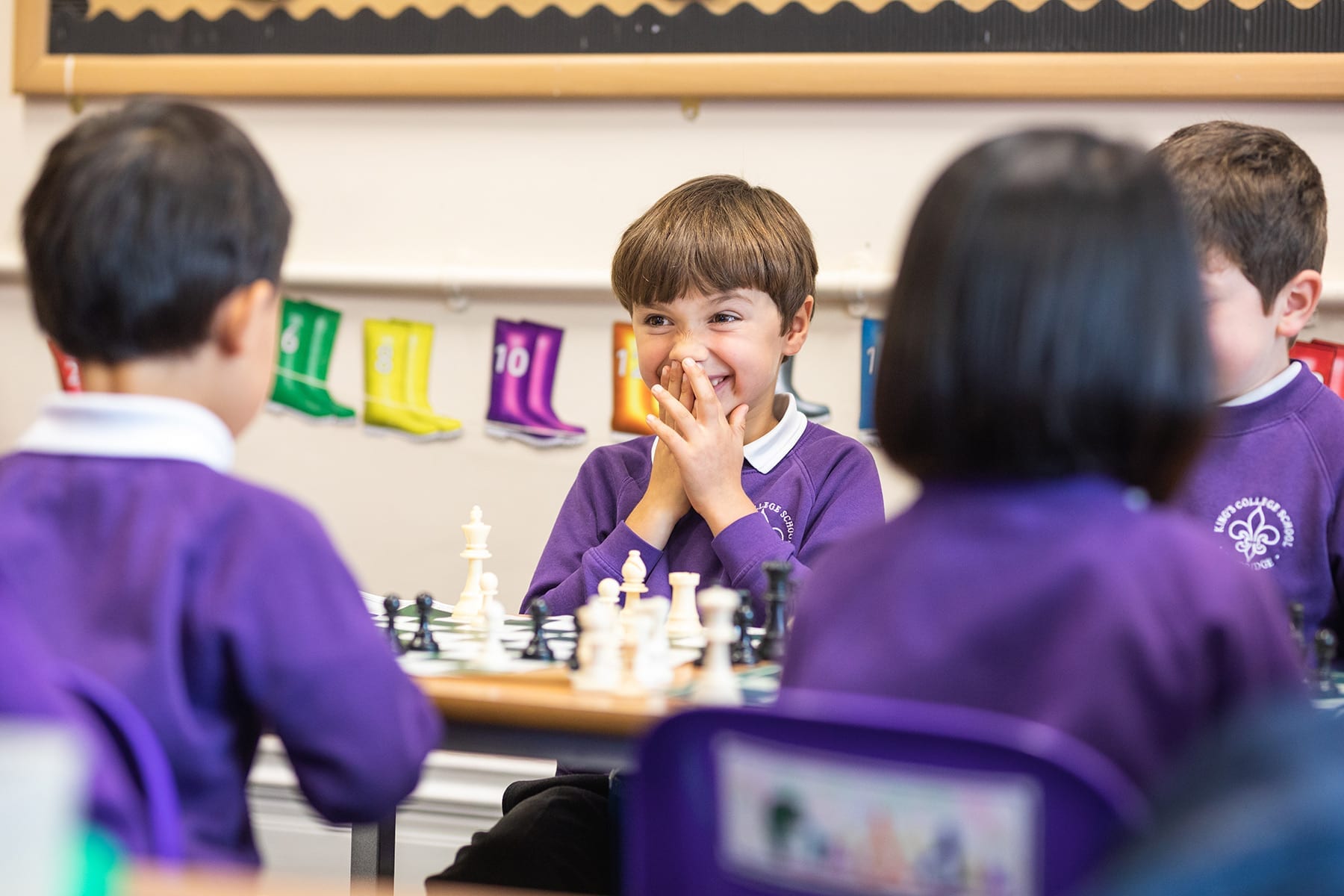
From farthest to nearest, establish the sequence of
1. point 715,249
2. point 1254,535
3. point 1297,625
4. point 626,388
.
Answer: point 626,388, point 715,249, point 1254,535, point 1297,625

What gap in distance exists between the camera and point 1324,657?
1.27 metres

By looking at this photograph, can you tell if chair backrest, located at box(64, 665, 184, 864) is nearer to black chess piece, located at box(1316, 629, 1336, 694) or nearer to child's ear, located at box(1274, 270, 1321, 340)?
black chess piece, located at box(1316, 629, 1336, 694)

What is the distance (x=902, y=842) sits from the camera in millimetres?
675

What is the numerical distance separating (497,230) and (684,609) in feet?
3.78

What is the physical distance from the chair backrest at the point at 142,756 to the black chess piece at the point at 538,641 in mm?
544

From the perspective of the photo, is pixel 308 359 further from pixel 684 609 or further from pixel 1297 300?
pixel 1297 300

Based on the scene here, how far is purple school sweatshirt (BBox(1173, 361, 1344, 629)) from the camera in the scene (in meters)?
1.57

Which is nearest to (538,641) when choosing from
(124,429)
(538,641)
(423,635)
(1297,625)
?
(538,641)

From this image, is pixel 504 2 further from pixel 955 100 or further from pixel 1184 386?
pixel 1184 386

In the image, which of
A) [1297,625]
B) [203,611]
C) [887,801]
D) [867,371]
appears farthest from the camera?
[867,371]

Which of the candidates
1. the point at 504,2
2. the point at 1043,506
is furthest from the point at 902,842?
the point at 504,2

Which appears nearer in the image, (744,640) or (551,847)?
(744,640)

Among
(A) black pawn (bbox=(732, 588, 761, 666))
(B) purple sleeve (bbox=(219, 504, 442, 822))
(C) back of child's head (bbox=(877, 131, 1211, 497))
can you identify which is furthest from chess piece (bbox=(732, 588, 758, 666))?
(C) back of child's head (bbox=(877, 131, 1211, 497))

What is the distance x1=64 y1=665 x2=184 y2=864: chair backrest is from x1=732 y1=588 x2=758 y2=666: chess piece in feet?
2.09
